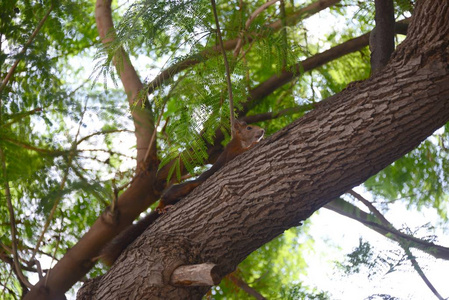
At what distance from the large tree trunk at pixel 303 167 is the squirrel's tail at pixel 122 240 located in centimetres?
19

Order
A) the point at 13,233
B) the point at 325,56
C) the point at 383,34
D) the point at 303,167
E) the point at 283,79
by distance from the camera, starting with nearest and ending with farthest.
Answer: the point at 303,167
the point at 383,34
the point at 13,233
the point at 325,56
the point at 283,79

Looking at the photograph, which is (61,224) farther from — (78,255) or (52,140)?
(52,140)

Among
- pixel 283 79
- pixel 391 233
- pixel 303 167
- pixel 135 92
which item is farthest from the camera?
pixel 283 79

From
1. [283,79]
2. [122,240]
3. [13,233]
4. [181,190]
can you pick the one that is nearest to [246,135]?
[181,190]

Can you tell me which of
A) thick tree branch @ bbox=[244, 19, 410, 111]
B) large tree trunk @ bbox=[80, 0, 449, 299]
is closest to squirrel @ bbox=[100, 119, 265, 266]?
large tree trunk @ bbox=[80, 0, 449, 299]

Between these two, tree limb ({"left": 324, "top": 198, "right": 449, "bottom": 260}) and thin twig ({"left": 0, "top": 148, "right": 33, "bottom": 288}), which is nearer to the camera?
tree limb ({"left": 324, "top": 198, "right": 449, "bottom": 260})

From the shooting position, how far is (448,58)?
2.22 meters

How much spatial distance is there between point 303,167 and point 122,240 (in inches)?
42.0

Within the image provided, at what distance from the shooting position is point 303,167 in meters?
2.30

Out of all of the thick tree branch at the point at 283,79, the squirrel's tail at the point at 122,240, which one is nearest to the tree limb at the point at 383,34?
the thick tree branch at the point at 283,79

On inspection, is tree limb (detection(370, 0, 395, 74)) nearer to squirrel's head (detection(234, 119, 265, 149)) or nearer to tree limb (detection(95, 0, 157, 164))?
squirrel's head (detection(234, 119, 265, 149))

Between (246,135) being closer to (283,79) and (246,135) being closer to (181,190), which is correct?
(181,190)

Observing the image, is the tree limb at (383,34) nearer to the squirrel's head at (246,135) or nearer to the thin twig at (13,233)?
the squirrel's head at (246,135)

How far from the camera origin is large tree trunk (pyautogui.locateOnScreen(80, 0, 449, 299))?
222cm
